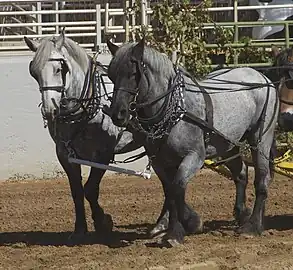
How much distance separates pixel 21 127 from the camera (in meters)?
15.0

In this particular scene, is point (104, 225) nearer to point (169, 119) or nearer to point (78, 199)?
point (78, 199)

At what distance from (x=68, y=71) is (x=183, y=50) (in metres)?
6.56

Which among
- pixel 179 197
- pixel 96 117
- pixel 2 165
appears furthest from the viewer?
pixel 2 165

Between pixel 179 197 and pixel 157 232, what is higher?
pixel 179 197

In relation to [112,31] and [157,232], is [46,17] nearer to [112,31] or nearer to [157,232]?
[112,31]

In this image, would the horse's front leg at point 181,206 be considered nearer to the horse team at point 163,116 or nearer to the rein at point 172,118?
the horse team at point 163,116

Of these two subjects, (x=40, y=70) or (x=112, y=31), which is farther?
(x=112, y=31)

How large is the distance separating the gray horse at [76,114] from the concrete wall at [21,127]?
5364 mm

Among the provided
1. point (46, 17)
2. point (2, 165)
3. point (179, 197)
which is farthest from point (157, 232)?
point (46, 17)

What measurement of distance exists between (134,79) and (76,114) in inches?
37.0

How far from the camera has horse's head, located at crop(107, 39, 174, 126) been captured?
844cm

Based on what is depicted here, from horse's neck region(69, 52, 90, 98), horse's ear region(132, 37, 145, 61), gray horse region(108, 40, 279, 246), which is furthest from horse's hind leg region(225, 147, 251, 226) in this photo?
horse's ear region(132, 37, 145, 61)

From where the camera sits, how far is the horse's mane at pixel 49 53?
8969 millimetres

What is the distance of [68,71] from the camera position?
360 inches
